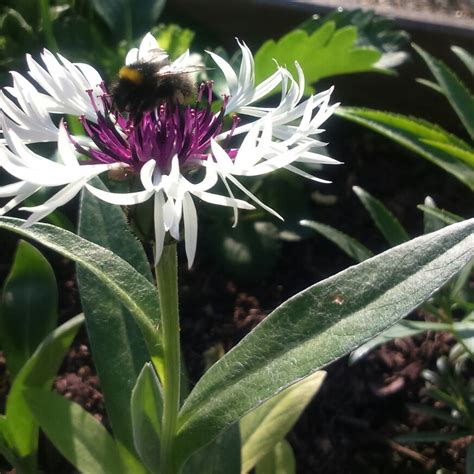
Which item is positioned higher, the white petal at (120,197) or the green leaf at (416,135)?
the white petal at (120,197)

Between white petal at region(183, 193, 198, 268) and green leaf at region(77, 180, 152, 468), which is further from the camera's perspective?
Answer: green leaf at region(77, 180, 152, 468)

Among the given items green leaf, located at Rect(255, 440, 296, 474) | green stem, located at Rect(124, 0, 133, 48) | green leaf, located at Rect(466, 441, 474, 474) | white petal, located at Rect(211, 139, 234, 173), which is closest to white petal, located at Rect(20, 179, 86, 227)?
white petal, located at Rect(211, 139, 234, 173)

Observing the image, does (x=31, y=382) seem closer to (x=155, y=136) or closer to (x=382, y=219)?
(x=155, y=136)

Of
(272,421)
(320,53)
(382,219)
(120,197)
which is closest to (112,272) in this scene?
(120,197)

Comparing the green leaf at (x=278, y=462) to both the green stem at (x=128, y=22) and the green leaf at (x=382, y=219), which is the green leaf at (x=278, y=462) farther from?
the green stem at (x=128, y=22)

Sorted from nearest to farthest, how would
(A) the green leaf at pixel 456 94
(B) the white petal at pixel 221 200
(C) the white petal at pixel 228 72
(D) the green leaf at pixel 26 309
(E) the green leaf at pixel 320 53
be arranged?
(B) the white petal at pixel 221 200 → (C) the white petal at pixel 228 72 → (D) the green leaf at pixel 26 309 → (A) the green leaf at pixel 456 94 → (E) the green leaf at pixel 320 53

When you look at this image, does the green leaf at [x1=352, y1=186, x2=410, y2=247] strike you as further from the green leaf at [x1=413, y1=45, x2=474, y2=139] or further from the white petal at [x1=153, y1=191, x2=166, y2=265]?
the white petal at [x1=153, y1=191, x2=166, y2=265]

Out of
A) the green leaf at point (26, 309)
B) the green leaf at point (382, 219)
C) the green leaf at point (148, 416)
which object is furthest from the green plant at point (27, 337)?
the green leaf at point (382, 219)
